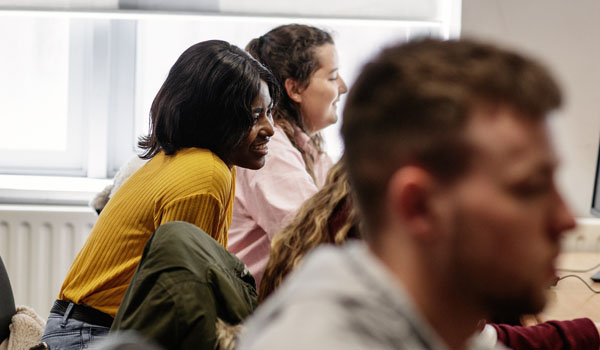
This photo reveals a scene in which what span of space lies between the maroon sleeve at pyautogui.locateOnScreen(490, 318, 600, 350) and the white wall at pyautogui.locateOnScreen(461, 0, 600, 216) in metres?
1.30

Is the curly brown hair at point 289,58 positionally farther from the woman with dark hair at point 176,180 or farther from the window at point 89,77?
the window at point 89,77

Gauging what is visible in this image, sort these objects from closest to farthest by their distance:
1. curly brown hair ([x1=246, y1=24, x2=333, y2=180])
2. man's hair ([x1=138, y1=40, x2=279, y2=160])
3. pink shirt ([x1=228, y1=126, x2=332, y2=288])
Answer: man's hair ([x1=138, y1=40, x2=279, y2=160])
pink shirt ([x1=228, y1=126, x2=332, y2=288])
curly brown hair ([x1=246, y1=24, x2=333, y2=180])

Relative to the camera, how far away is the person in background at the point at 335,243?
1.20 metres

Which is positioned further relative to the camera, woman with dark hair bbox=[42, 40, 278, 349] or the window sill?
the window sill

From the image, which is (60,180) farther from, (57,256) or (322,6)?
(322,6)

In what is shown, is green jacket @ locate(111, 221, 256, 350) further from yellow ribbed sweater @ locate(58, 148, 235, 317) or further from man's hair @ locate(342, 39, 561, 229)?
yellow ribbed sweater @ locate(58, 148, 235, 317)

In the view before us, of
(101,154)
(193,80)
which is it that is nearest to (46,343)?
(193,80)

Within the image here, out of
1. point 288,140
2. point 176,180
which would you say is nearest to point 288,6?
point 288,140

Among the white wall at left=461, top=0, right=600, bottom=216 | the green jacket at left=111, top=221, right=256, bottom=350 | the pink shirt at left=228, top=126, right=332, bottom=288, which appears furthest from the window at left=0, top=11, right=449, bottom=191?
the green jacket at left=111, top=221, right=256, bottom=350

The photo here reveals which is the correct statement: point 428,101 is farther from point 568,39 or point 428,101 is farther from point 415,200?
point 568,39

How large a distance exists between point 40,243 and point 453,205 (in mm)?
2478

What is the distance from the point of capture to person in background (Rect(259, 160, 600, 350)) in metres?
1.20

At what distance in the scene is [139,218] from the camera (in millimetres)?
1452

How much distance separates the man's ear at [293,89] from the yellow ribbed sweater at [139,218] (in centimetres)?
67
